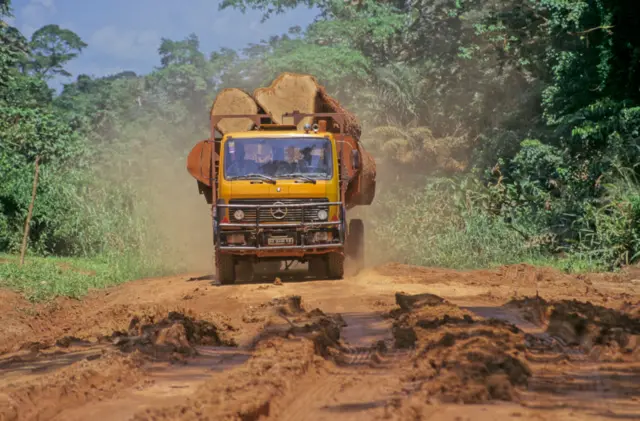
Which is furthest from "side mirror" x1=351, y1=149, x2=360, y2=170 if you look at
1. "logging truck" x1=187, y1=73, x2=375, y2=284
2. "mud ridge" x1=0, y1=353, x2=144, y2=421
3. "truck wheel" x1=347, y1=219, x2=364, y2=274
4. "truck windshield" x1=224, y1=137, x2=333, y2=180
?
"mud ridge" x1=0, y1=353, x2=144, y2=421

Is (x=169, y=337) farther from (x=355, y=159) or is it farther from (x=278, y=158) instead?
(x=355, y=159)

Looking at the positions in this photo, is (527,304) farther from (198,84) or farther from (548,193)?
(198,84)

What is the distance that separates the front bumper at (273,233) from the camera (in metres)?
14.7

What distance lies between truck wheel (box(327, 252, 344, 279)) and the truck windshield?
1.31 metres

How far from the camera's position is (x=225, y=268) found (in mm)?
15289

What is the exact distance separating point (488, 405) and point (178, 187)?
24948mm

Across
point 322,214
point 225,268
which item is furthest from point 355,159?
point 225,268

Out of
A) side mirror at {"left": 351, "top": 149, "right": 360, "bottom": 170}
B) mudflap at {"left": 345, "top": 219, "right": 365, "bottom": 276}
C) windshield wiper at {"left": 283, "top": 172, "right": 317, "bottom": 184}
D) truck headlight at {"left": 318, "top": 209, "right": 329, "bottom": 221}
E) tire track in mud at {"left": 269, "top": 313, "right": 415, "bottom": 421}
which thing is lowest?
tire track in mud at {"left": 269, "top": 313, "right": 415, "bottom": 421}

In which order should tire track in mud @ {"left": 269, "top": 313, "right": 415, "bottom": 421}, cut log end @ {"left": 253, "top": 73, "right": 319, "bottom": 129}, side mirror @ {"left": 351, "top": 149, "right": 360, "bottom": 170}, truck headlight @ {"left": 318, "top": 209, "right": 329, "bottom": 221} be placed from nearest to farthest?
tire track in mud @ {"left": 269, "top": 313, "right": 415, "bottom": 421}, truck headlight @ {"left": 318, "top": 209, "right": 329, "bottom": 221}, side mirror @ {"left": 351, "top": 149, "right": 360, "bottom": 170}, cut log end @ {"left": 253, "top": 73, "right": 319, "bottom": 129}

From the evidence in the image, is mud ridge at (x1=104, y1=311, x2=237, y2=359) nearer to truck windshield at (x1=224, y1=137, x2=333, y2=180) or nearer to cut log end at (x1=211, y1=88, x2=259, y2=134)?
truck windshield at (x1=224, y1=137, x2=333, y2=180)

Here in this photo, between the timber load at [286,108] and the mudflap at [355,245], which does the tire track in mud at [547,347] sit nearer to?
the timber load at [286,108]

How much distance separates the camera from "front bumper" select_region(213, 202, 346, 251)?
14.7 meters

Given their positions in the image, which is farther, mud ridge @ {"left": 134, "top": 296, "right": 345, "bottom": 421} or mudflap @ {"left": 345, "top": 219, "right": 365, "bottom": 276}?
mudflap @ {"left": 345, "top": 219, "right": 365, "bottom": 276}

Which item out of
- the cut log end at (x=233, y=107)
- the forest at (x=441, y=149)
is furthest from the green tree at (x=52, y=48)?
the cut log end at (x=233, y=107)
